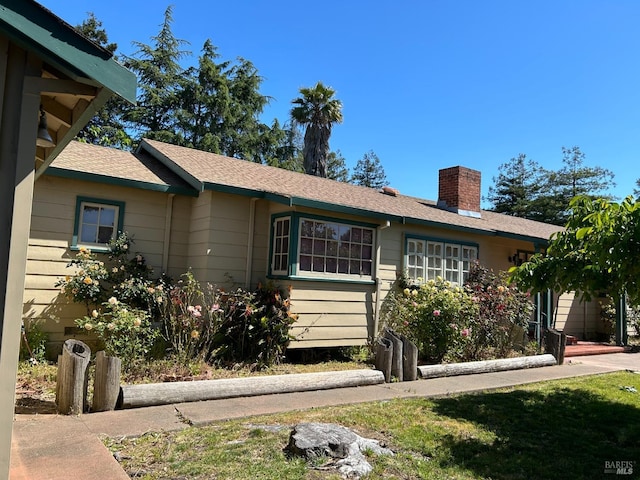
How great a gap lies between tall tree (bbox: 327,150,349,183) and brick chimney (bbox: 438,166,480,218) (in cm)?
3154

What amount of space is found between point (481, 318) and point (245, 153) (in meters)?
22.7

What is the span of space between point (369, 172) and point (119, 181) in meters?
40.2

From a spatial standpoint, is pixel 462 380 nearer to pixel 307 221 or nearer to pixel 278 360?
pixel 278 360

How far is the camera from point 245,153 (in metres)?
29.1

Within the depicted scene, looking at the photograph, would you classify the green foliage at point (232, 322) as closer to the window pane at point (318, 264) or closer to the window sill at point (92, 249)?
the window pane at point (318, 264)

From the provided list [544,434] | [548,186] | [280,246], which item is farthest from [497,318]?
[548,186]

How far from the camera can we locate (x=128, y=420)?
4.78 metres

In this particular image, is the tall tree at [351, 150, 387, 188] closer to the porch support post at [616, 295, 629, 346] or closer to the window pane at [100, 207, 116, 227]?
the porch support post at [616, 295, 629, 346]

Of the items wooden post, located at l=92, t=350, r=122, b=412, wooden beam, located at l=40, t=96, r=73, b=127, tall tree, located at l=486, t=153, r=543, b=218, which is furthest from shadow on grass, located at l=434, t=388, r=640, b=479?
tall tree, located at l=486, t=153, r=543, b=218

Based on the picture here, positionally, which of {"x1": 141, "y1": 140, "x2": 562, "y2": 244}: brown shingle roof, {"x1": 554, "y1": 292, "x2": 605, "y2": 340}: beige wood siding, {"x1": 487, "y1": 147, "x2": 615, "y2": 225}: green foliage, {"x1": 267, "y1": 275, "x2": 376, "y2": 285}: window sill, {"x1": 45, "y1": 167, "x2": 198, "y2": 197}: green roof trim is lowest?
{"x1": 554, "y1": 292, "x2": 605, "y2": 340}: beige wood siding

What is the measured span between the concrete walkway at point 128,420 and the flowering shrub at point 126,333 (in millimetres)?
1421

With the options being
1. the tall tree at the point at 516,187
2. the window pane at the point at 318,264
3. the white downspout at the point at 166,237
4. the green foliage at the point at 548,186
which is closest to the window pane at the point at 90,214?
the white downspout at the point at 166,237

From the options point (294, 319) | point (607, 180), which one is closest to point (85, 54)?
point (294, 319)

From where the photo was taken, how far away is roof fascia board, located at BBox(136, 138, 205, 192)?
27.0 ft
